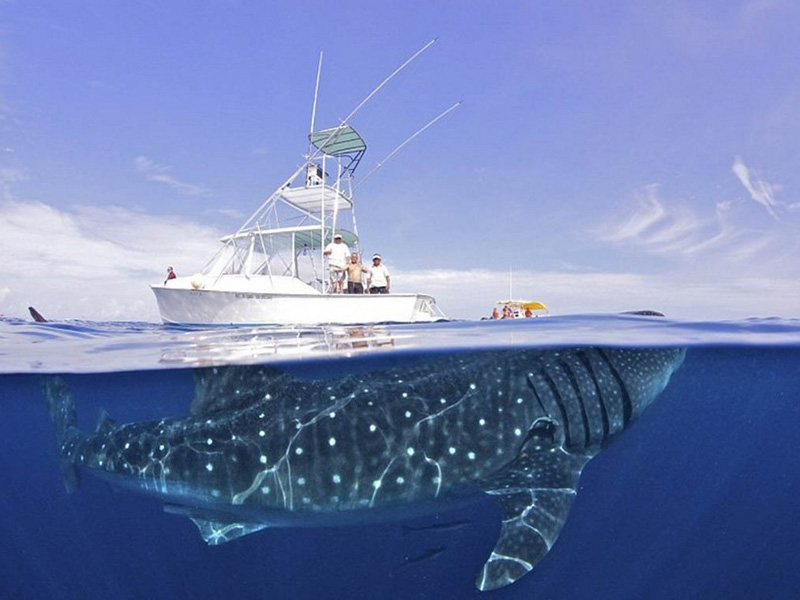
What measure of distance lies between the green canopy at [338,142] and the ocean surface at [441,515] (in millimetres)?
15455

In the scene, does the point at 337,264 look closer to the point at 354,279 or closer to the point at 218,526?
the point at 354,279

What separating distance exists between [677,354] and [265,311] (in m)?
14.1

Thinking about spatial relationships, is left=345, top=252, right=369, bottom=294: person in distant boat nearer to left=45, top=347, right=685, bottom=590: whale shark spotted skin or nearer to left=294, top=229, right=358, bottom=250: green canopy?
left=294, top=229, right=358, bottom=250: green canopy

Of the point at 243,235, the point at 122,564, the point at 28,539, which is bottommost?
the point at 122,564

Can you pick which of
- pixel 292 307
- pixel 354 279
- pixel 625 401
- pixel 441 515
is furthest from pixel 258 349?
pixel 354 279

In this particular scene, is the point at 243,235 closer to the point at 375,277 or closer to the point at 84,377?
the point at 375,277

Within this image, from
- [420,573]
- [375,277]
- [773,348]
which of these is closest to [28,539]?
[420,573]

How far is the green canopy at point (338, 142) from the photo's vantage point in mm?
24125

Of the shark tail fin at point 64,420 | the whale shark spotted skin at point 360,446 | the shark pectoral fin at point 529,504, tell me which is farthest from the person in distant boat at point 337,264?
the shark pectoral fin at point 529,504

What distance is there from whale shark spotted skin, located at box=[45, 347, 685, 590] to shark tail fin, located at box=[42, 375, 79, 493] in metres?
0.27

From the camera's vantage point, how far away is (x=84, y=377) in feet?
24.3

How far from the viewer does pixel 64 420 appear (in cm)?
564

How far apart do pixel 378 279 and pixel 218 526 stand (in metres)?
14.6

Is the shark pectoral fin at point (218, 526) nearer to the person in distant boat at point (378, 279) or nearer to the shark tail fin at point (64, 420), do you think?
the shark tail fin at point (64, 420)
